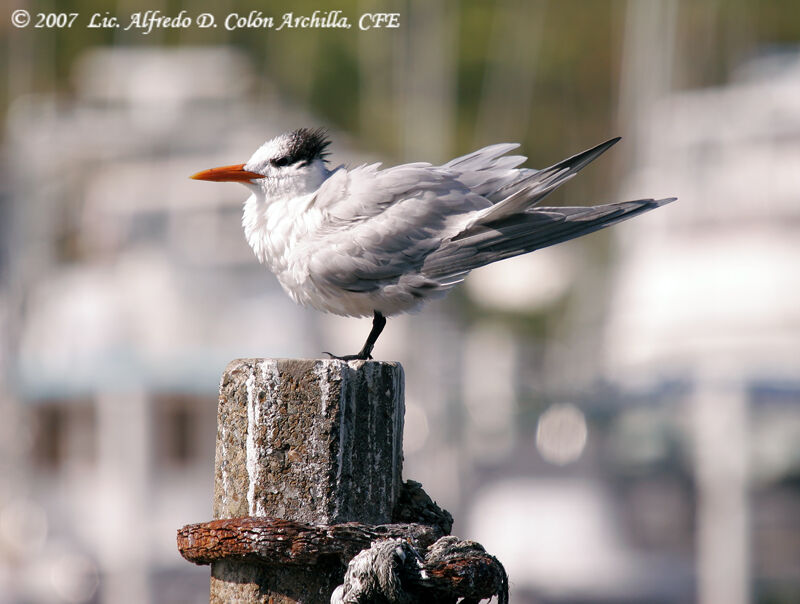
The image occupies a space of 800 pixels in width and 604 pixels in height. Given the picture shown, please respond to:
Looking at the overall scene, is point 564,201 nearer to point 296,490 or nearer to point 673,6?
point 673,6

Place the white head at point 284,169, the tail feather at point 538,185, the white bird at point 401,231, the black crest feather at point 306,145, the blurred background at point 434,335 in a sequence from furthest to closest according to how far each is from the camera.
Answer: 1. the blurred background at point 434,335
2. the black crest feather at point 306,145
3. the white head at point 284,169
4. the white bird at point 401,231
5. the tail feather at point 538,185

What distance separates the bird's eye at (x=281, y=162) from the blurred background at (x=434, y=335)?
1238 cm

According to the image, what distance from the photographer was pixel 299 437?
3119 mm

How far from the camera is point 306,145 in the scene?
15.9 feet

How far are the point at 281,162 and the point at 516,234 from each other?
44.5 inches

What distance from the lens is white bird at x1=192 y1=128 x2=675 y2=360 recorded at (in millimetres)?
4051

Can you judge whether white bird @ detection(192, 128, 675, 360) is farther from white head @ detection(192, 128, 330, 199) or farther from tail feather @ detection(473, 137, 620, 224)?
white head @ detection(192, 128, 330, 199)

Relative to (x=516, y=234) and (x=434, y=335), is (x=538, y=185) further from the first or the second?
(x=434, y=335)

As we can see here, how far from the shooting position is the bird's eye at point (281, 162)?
4719mm

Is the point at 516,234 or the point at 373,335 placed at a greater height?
the point at 516,234

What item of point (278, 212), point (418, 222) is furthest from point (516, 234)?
point (278, 212)

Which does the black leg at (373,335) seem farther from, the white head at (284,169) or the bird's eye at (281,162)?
the bird's eye at (281,162)

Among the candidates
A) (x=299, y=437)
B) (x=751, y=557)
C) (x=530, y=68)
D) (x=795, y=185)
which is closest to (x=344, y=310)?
(x=299, y=437)

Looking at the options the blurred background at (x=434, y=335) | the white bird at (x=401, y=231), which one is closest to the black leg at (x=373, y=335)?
the white bird at (x=401, y=231)
